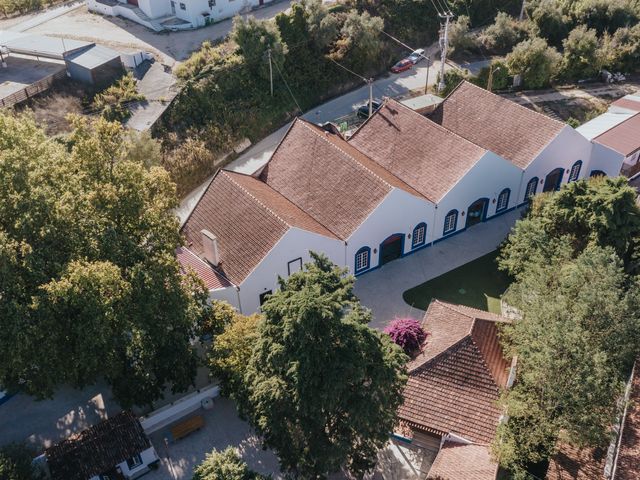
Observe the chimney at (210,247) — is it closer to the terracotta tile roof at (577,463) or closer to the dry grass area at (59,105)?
the dry grass area at (59,105)

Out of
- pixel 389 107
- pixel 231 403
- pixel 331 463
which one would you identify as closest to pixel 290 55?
pixel 389 107

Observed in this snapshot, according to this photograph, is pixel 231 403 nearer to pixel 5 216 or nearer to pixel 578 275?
pixel 5 216

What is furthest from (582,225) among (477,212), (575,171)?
(575,171)

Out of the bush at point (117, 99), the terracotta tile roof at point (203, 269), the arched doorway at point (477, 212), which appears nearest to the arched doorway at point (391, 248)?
the arched doorway at point (477, 212)

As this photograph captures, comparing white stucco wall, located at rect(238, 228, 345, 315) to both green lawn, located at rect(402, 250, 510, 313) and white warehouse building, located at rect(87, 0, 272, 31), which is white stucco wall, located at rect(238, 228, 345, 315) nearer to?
green lawn, located at rect(402, 250, 510, 313)

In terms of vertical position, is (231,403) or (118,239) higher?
(118,239)

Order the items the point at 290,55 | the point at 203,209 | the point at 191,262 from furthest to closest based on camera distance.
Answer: the point at 290,55
the point at 203,209
the point at 191,262
